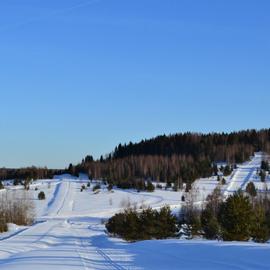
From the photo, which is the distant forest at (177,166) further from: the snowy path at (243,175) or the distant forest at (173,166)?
the snowy path at (243,175)

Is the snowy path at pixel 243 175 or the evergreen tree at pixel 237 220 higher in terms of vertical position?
the snowy path at pixel 243 175

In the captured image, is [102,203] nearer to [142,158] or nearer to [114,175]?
[114,175]

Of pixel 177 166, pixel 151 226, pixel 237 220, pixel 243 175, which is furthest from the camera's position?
pixel 177 166

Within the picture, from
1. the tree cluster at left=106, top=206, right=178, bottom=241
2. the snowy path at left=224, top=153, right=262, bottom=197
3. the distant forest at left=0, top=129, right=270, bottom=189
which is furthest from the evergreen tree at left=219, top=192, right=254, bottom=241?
the distant forest at left=0, top=129, right=270, bottom=189

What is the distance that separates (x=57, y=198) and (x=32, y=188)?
73.2 ft

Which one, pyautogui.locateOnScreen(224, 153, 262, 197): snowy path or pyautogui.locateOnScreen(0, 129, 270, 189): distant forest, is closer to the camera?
pyautogui.locateOnScreen(224, 153, 262, 197): snowy path

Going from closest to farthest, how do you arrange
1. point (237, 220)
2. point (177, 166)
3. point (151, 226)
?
point (237, 220)
point (151, 226)
point (177, 166)

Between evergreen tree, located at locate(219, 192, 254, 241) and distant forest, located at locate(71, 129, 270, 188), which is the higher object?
distant forest, located at locate(71, 129, 270, 188)

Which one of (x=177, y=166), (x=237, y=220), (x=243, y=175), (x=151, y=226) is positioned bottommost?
(x=151, y=226)

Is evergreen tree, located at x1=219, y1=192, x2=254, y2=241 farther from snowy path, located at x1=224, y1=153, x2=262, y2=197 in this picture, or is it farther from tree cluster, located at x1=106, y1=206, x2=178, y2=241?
snowy path, located at x1=224, y1=153, x2=262, y2=197

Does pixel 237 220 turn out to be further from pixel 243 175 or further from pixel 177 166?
pixel 177 166

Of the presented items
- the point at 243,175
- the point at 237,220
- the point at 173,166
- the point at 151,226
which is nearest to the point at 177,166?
the point at 173,166

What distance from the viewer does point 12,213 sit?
4208 inches

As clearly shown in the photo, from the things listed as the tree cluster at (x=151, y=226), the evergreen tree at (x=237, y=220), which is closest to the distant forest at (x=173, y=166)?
the tree cluster at (x=151, y=226)
